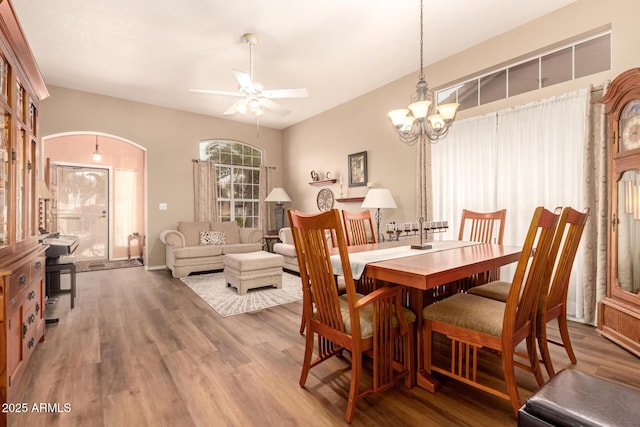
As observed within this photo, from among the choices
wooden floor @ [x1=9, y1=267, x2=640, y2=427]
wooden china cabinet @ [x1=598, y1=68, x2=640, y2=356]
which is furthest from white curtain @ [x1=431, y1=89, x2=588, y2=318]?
wooden floor @ [x1=9, y1=267, x2=640, y2=427]

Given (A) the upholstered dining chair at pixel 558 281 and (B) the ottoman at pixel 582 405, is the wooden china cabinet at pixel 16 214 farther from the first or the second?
(A) the upholstered dining chair at pixel 558 281

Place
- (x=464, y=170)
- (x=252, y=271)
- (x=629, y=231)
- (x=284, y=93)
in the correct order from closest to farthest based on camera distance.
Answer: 1. (x=629, y=231)
2. (x=284, y=93)
3. (x=464, y=170)
4. (x=252, y=271)

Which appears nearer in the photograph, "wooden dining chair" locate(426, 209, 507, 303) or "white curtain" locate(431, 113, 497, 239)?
"wooden dining chair" locate(426, 209, 507, 303)

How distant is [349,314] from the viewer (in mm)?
1619

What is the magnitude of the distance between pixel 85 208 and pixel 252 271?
5.12 metres

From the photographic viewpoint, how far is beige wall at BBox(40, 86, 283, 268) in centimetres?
477

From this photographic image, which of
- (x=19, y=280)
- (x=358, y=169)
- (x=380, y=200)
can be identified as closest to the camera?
(x=19, y=280)

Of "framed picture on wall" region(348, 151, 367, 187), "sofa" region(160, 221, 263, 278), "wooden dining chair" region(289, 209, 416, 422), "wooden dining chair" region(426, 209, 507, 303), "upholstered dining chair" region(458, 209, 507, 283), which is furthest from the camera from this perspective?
"framed picture on wall" region(348, 151, 367, 187)

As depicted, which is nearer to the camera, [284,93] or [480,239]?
[480,239]

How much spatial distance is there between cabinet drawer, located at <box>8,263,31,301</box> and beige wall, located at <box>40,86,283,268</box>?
12.6 feet

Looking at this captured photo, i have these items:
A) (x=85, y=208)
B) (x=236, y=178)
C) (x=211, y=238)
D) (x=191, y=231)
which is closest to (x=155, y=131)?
(x=236, y=178)

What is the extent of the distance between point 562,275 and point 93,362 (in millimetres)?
3103

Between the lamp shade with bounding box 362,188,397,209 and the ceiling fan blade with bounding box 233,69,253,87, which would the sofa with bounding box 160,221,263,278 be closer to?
the lamp shade with bounding box 362,188,397,209

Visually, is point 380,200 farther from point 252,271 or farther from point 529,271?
point 529,271
